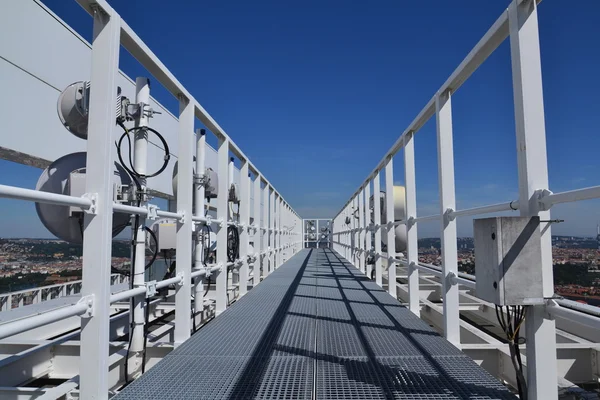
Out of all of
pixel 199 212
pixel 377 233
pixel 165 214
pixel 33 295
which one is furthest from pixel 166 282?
pixel 33 295

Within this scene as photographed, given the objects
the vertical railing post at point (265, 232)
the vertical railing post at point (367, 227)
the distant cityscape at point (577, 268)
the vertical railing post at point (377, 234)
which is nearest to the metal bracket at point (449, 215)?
the distant cityscape at point (577, 268)

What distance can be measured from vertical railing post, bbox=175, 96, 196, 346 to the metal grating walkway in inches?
5.2

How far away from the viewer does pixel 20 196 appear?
0.97 meters

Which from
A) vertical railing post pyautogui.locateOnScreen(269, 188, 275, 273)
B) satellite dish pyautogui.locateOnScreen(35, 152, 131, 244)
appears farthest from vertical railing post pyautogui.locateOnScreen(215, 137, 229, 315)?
vertical railing post pyautogui.locateOnScreen(269, 188, 275, 273)

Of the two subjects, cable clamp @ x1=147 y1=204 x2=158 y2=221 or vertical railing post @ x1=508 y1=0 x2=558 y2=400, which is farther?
cable clamp @ x1=147 y1=204 x2=158 y2=221

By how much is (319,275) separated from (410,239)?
98.9 inches

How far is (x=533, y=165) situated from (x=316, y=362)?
1199 millimetres

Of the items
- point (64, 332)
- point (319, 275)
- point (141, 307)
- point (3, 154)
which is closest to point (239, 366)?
point (141, 307)

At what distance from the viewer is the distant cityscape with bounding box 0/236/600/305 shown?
1.19 metres

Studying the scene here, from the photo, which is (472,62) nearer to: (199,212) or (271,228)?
(199,212)

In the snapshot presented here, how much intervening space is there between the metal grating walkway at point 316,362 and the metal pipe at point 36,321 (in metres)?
0.40

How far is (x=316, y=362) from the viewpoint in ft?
5.74

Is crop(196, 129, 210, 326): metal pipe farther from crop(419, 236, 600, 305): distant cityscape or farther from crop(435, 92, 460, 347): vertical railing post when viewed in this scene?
crop(419, 236, 600, 305): distant cityscape

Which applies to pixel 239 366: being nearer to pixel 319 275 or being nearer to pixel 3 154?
pixel 3 154
